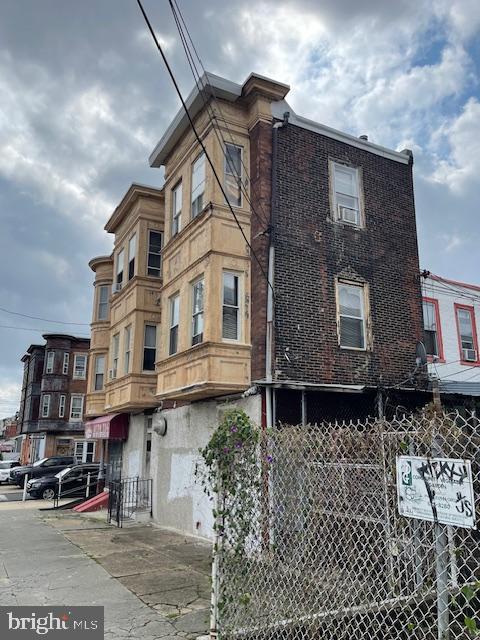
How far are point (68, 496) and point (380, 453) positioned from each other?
2325 centimetres

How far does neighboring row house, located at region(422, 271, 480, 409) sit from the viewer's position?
1642cm

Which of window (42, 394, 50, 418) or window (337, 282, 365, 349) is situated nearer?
window (337, 282, 365, 349)

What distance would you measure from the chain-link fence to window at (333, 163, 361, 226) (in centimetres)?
922

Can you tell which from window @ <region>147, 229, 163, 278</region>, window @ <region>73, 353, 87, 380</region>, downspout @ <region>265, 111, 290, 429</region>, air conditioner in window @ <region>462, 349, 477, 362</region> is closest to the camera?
downspout @ <region>265, 111, 290, 429</region>

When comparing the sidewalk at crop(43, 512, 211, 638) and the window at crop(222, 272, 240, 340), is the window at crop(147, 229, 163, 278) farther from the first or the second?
the sidewalk at crop(43, 512, 211, 638)

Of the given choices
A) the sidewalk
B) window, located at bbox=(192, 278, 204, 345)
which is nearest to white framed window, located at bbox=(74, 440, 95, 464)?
the sidewalk

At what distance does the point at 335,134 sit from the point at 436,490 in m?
11.7

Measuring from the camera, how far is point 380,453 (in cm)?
377

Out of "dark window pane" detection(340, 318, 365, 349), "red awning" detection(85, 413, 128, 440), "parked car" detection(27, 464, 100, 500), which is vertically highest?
"dark window pane" detection(340, 318, 365, 349)

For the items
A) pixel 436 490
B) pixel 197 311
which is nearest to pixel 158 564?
pixel 197 311

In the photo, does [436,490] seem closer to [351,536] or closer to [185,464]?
[351,536]

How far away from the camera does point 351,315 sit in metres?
12.3

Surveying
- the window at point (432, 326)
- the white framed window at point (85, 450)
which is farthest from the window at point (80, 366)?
the window at point (432, 326)

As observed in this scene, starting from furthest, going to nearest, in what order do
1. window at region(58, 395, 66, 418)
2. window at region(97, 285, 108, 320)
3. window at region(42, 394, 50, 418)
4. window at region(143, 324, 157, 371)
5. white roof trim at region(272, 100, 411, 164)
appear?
window at region(58, 395, 66, 418) → window at region(42, 394, 50, 418) → window at region(97, 285, 108, 320) → window at region(143, 324, 157, 371) → white roof trim at region(272, 100, 411, 164)
